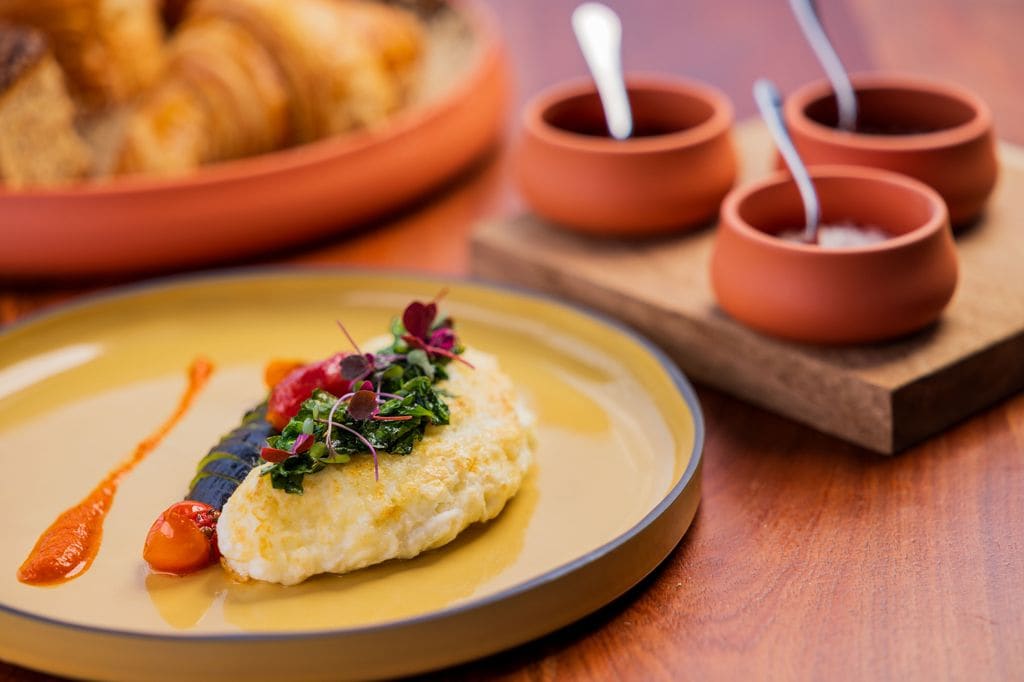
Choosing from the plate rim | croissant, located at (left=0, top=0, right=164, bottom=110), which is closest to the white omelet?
the plate rim

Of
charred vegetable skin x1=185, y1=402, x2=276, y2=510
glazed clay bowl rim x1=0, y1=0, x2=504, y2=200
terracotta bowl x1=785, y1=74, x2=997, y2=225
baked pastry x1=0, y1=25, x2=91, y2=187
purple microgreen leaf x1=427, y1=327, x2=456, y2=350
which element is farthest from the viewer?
baked pastry x1=0, y1=25, x2=91, y2=187

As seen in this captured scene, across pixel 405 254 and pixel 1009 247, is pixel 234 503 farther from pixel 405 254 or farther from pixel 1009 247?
pixel 1009 247

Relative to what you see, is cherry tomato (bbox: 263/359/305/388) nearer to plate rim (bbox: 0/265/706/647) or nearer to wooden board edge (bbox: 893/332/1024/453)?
plate rim (bbox: 0/265/706/647)

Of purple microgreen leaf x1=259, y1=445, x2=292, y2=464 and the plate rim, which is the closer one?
the plate rim

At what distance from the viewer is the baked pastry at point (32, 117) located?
2.21 m

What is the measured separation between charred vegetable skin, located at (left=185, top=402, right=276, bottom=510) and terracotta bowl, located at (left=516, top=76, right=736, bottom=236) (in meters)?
0.67

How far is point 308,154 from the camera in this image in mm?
2121

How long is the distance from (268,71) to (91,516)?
46.6 inches

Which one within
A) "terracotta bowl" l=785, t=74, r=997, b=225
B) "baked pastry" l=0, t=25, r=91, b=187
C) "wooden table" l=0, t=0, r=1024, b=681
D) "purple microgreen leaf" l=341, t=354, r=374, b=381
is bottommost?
"wooden table" l=0, t=0, r=1024, b=681

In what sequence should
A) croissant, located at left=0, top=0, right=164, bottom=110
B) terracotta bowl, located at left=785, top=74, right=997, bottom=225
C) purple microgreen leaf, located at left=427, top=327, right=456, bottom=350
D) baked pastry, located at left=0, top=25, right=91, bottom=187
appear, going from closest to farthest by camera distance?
purple microgreen leaf, located at left=427, top=327, right=456, bottom=350 < terracotta bowl, located at left=785, top=74, right=997, bottom=225 < baked pastry, located at left=0, top=25, right=91, bottom=187 < croissant, located at left=0, top=0, right=164, bottom=110

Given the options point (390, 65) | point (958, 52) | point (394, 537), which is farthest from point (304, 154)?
point (958, 52)

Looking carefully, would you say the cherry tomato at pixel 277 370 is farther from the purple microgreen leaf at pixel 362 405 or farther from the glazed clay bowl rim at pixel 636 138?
the glazed clay bowl rim at pixel 636 138

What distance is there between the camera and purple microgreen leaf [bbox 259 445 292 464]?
1.26 m

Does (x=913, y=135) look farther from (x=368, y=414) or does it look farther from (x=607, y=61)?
(x=368, y=414)
